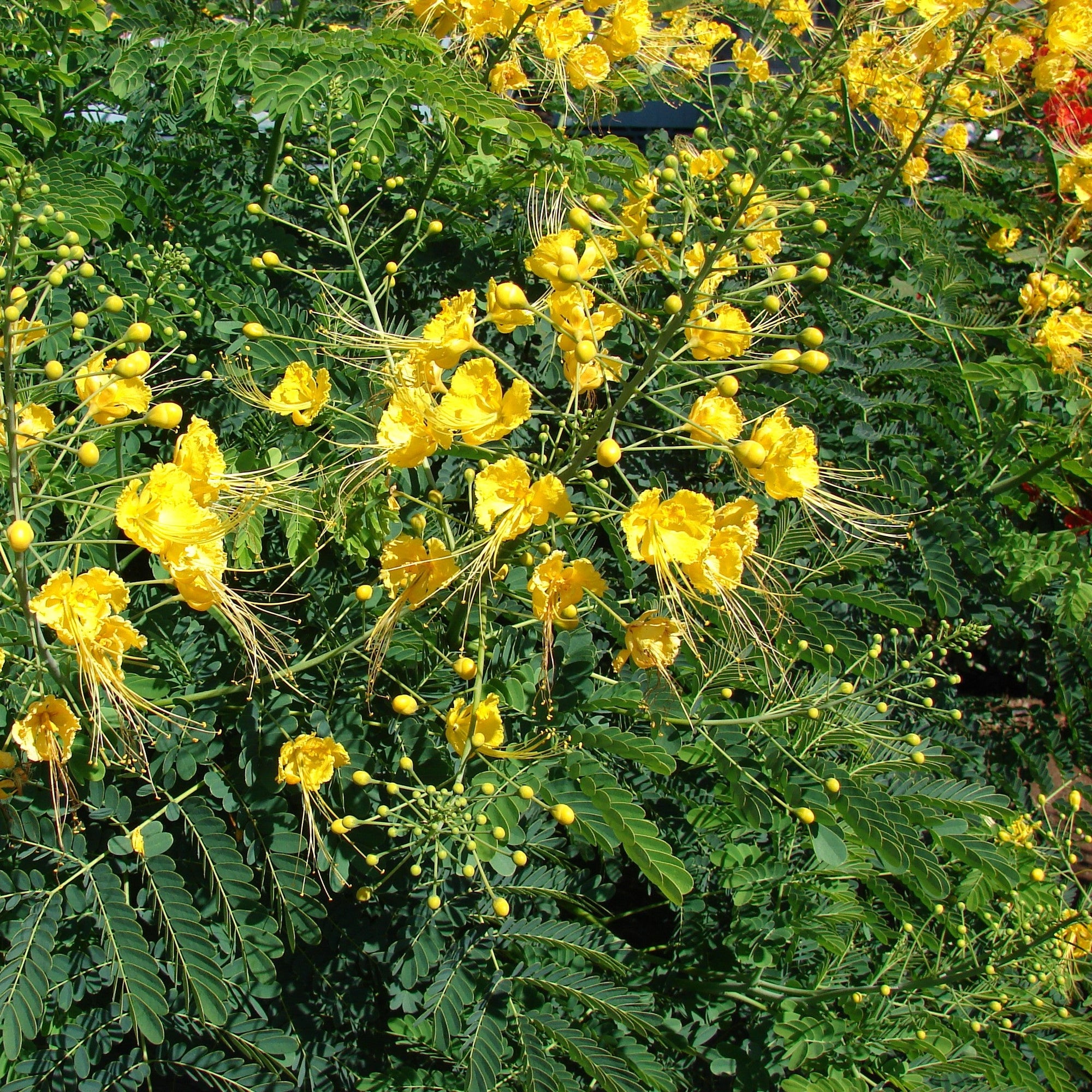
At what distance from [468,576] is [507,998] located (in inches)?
49.4

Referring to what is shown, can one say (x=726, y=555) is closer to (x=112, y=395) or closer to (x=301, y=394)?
(x=301, y=394)

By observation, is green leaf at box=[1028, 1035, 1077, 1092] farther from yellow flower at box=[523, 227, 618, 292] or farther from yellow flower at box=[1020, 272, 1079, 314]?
yellow flower at box=[1020, 272, 1079, 314]

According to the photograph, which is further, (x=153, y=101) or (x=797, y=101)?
(x=153, y=101)

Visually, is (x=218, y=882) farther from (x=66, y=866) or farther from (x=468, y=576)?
(x=468, y=576)

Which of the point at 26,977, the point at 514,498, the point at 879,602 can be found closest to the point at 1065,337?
the point at 879,602

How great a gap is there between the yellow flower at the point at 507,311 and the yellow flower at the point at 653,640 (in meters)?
0.72

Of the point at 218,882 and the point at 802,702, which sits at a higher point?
the point at 802,702

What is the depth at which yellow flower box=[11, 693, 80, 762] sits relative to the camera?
183 cm

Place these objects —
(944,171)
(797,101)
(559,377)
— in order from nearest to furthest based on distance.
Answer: (797,101), (559,377), (944,171)

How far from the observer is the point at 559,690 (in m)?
2.37

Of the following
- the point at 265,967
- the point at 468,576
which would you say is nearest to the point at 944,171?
the point at 468,576

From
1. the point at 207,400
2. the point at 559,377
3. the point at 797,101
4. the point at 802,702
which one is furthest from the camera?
the point at 559,377

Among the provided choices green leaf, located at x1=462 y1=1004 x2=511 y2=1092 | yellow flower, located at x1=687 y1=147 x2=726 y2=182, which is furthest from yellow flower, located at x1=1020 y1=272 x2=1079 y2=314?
green leaf, located at x1=462 y1=1004 x2=511 y2=1092

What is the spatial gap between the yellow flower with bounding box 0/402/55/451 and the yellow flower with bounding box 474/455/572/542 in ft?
2.79
